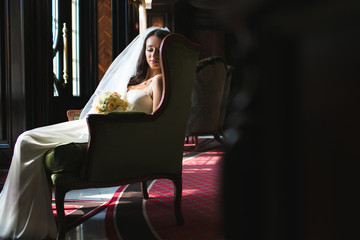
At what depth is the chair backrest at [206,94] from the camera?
5.80 meters

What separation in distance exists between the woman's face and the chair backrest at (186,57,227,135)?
2.86m

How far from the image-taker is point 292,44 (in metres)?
0.30

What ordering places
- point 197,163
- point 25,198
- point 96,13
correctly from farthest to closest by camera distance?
point 96,13 → point 197,163 → point 25,198

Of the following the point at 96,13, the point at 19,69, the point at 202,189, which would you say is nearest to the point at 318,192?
the point at 202,189

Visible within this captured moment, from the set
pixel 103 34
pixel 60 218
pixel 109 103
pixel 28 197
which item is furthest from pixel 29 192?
pixel 103 34

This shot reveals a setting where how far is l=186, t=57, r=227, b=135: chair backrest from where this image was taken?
19.0 feet

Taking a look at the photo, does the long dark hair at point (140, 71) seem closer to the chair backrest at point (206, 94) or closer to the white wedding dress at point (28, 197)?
the white wedding dress at point (28, 197)

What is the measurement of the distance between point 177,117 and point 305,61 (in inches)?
90.2

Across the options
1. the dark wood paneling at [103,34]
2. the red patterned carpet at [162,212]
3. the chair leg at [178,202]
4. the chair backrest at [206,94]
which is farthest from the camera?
the dark wood paneling at [103,34]

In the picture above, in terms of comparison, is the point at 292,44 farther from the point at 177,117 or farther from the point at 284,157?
the point at 177,117

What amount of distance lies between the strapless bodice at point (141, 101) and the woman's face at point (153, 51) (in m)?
0.29

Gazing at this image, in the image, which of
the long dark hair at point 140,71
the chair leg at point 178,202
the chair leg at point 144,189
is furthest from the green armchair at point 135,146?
the chair leg at point 144,189

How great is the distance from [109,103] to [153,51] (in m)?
0.62

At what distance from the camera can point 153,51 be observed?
2.95 metres
